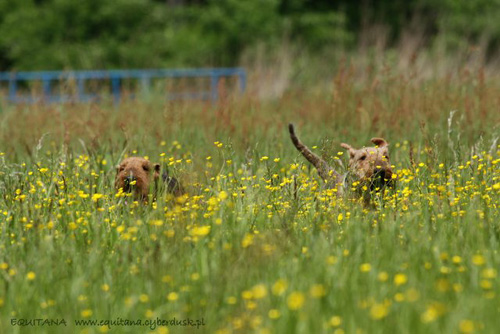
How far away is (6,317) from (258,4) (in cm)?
2057

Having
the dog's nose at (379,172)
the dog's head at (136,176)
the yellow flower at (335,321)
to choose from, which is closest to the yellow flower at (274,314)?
the yellow flower at (335,321)

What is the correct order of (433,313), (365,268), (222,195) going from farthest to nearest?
(222,195) → (365,268) → (433,313)

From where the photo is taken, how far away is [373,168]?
5.67 metres

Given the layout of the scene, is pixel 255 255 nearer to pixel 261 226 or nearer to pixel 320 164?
pixel 261 226

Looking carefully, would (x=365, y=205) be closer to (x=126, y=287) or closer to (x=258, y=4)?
(x=126, y=287)

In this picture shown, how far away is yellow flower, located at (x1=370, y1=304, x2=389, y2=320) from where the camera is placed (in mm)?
3141

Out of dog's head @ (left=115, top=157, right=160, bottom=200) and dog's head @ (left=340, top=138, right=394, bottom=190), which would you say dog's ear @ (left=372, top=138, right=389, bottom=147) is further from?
dog's head @ (left=115, top=157, right=160, bottom=200)

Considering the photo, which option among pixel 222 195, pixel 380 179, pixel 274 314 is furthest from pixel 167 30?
pixel 274 314

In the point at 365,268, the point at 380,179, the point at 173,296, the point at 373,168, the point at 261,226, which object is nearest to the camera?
the point at 365,268

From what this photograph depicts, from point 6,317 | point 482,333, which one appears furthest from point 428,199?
point 6,317

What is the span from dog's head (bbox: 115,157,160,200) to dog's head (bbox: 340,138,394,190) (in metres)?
1.41

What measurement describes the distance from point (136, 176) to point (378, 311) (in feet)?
9.84

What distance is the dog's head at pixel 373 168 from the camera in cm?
569

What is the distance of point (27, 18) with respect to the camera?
21.4m
